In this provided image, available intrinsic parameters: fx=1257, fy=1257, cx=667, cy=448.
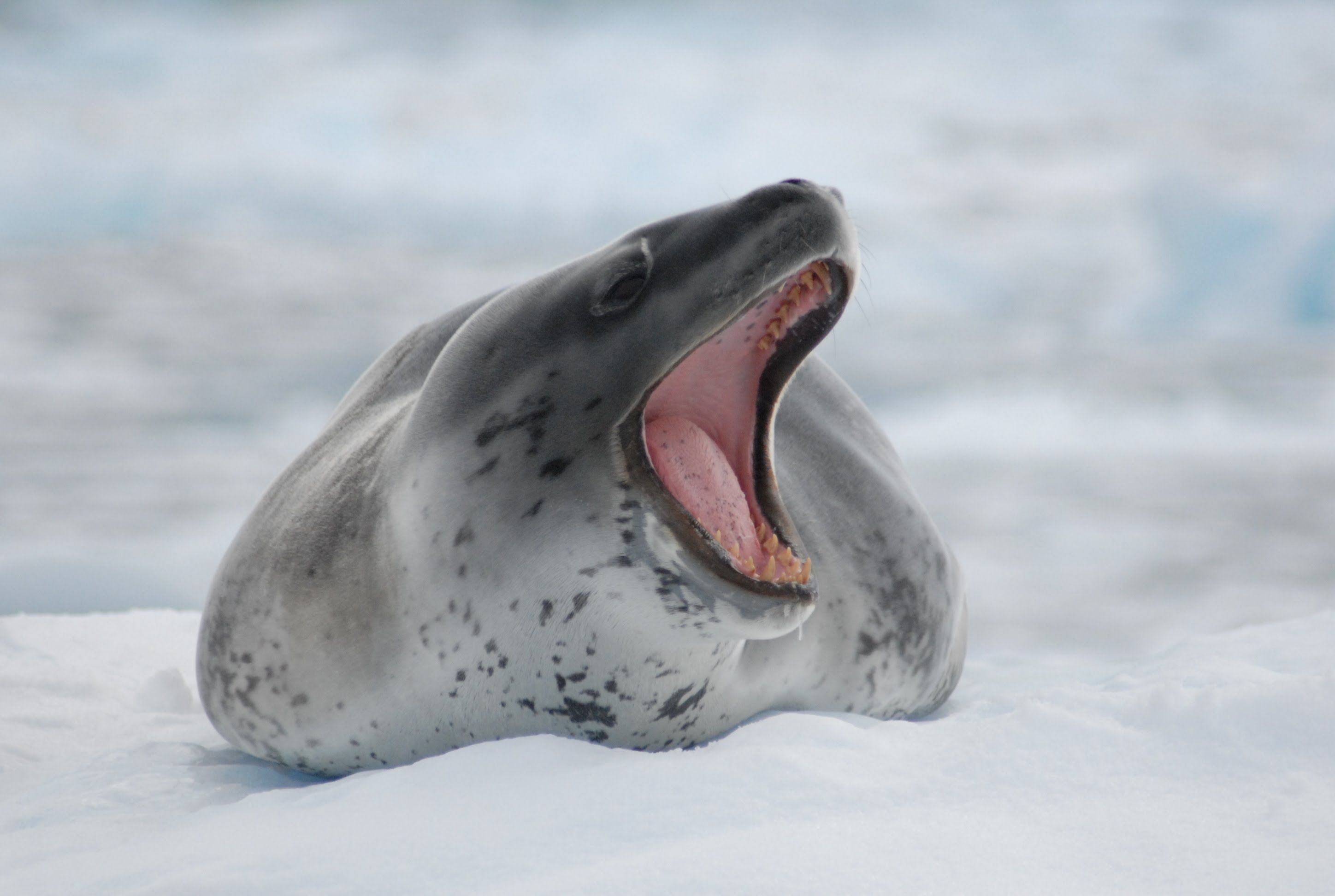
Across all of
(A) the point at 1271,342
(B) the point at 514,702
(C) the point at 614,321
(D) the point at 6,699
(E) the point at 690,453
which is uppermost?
(C) the point at 614,321

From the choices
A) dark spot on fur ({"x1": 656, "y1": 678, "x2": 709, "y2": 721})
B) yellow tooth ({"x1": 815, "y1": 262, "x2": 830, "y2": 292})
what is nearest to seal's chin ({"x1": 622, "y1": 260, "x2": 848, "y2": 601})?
yellow tooth ({"x1": 815, "y1": 262, "x2": 830, "y2": 292})

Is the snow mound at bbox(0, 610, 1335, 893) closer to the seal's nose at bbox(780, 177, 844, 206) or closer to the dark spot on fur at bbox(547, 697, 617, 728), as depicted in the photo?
the dark spot on fur at bbox(547, 697, 617, 728)

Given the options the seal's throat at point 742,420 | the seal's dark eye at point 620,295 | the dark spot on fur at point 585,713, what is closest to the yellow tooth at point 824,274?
the seal's throat at point 742,420

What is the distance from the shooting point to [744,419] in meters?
1.97

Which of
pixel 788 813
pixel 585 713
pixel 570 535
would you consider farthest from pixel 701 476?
pixel 788 813

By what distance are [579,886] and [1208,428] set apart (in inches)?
510

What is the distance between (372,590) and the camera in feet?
6.40

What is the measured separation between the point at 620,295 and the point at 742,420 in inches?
11.4

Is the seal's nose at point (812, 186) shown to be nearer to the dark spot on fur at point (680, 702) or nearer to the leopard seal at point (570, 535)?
the leopard seal at point (570, 535)

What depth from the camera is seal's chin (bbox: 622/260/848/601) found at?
186 cm

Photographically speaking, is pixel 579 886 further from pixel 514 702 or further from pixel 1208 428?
pixel 1208 428

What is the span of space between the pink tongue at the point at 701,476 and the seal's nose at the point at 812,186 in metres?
0.40

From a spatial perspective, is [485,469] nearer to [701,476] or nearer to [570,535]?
[570,535]

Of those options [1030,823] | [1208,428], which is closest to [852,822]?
[1030,823]
